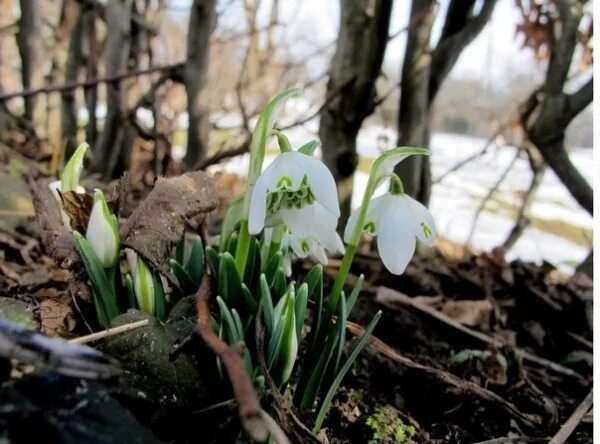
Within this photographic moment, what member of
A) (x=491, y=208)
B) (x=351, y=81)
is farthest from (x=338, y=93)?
(x=491, y=208)

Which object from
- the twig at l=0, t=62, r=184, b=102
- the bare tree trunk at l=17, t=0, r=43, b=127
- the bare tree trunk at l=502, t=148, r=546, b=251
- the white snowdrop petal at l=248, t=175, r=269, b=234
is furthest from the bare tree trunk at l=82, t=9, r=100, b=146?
the white snowdrop petal at l=248, t=175, r=269, b=234

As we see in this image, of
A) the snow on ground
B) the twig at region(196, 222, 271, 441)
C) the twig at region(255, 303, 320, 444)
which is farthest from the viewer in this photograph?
the snow on ground

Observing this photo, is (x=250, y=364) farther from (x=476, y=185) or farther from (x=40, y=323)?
(x=476, y=185)

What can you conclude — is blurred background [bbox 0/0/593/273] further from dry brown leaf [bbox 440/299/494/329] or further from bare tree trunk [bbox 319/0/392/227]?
dry brown leaf [bbox 440/299/494/329]

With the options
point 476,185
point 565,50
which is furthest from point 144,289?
point 476,185

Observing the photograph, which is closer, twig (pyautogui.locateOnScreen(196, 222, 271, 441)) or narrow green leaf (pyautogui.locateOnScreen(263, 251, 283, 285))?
twig (pyautogui.locateOnScreen(196, 222, 271, 441))

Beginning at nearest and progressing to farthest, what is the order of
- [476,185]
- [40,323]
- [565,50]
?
[40,323], [565,50], [476,185]

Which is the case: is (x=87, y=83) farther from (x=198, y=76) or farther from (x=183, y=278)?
(x=183, y=278)
